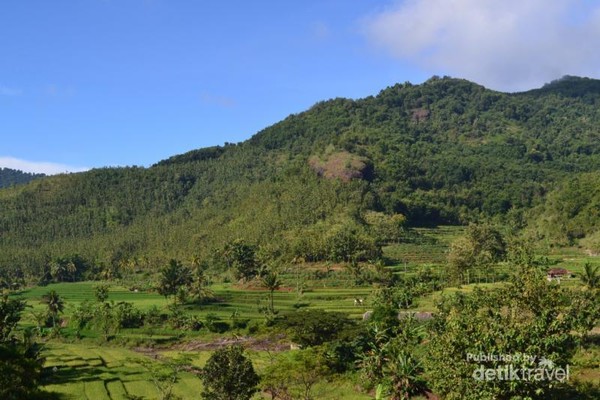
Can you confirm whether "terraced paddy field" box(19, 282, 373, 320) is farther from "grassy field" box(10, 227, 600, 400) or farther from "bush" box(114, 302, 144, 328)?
"bush" box(114, 302, 144, 328)

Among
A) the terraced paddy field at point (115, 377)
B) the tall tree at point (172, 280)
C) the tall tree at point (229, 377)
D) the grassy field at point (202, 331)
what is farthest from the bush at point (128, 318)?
the tall tree at point (229, 377)

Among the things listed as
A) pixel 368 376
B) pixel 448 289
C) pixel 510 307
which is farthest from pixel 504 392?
pixel 448 289

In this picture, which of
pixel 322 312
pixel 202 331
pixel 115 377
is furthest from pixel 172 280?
pixel 322 312

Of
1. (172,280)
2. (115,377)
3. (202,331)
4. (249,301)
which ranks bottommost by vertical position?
(115,377)

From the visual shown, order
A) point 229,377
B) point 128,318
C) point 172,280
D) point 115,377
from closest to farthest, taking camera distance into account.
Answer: point 229,377 < point 115,377 < point 128,318 < point 172,280

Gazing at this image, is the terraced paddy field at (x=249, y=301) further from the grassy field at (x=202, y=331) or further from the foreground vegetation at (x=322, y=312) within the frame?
the foreground vegetation at (x=322, y=312)

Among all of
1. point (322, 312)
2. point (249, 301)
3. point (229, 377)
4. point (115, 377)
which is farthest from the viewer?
point (249, 301)

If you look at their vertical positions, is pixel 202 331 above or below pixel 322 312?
below

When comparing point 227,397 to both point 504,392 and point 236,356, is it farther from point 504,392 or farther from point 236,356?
point 504,392

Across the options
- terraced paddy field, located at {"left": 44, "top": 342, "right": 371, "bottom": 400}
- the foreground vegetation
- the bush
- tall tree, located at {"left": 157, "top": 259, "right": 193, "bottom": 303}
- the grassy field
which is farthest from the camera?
tall tree, located at {"left": 157, "top": 259, "right": 193, "bottom": 303}

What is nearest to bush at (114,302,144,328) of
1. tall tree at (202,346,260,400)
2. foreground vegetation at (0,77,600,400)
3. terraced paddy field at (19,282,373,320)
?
foreground vegetation at (0,77,600,400)

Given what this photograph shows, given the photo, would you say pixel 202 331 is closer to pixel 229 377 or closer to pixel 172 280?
pixel 172 280

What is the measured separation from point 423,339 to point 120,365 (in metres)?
44.3

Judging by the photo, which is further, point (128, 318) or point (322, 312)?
point (128, 318)
